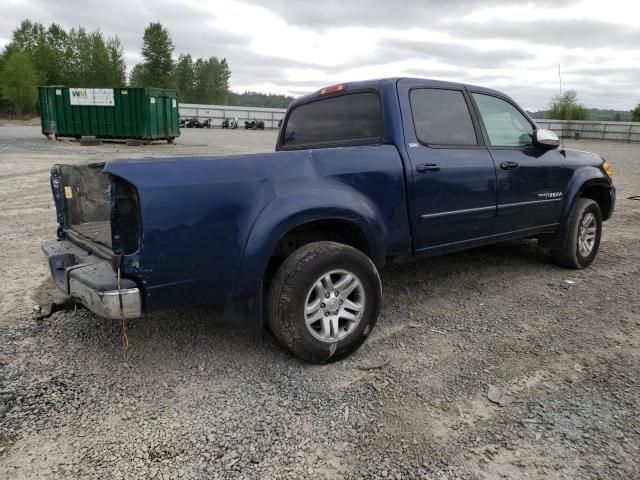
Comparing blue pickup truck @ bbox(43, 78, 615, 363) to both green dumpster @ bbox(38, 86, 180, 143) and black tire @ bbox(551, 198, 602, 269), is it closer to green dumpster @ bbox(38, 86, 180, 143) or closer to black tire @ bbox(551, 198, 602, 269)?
black tire @ bbox(551, 198, 602, 269)

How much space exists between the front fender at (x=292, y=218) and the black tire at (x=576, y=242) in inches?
111

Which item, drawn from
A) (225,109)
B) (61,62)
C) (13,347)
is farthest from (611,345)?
(61,62)

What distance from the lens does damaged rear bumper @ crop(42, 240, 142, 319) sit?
2.62 meters

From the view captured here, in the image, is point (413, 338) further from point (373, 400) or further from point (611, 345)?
point (611, 345)

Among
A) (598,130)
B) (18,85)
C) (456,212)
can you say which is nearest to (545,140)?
(456,212)

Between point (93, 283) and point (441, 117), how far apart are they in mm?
2889

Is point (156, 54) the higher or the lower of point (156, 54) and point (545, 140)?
the higher

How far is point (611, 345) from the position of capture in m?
3.58

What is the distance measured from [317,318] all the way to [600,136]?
45075 millimetres

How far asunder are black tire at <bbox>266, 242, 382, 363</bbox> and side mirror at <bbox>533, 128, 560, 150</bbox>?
2418 mm

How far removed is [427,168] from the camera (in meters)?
3.73

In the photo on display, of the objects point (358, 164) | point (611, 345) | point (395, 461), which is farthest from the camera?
point (611, 345)

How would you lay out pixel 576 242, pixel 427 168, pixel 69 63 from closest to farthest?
pixel 427 168 < pixel 576 242 < pixel 69 63

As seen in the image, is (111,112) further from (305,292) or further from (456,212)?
(305,292)
